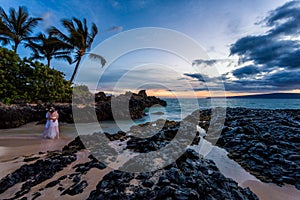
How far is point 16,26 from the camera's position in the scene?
18.9 meters

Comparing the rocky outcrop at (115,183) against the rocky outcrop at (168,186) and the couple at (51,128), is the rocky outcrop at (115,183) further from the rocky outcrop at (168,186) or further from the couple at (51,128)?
the couple at (51,128)

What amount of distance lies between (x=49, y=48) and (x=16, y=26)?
4.13 meters

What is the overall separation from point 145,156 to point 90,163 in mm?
1496

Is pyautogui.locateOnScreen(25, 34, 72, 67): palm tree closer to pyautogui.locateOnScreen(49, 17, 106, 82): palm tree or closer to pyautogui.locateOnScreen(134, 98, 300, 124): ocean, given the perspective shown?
pyautogui.locateOnScreen(49, 17, 106, 82): palm tree

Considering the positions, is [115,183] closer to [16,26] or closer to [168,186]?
[168,186]

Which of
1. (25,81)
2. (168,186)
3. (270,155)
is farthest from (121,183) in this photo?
(25,81)

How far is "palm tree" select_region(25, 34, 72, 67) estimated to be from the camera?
17312 millimetres

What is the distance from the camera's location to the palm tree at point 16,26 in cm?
1769

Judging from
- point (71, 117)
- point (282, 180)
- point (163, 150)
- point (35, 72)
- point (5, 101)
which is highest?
point (35, 72)

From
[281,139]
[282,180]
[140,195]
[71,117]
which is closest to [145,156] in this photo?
[140,195]

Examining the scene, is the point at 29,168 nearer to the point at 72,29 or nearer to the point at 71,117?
the point at 71,117

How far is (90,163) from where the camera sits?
3916 millimetres

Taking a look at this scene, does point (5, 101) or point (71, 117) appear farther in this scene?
point (71, 117)

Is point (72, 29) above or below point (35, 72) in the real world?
above
